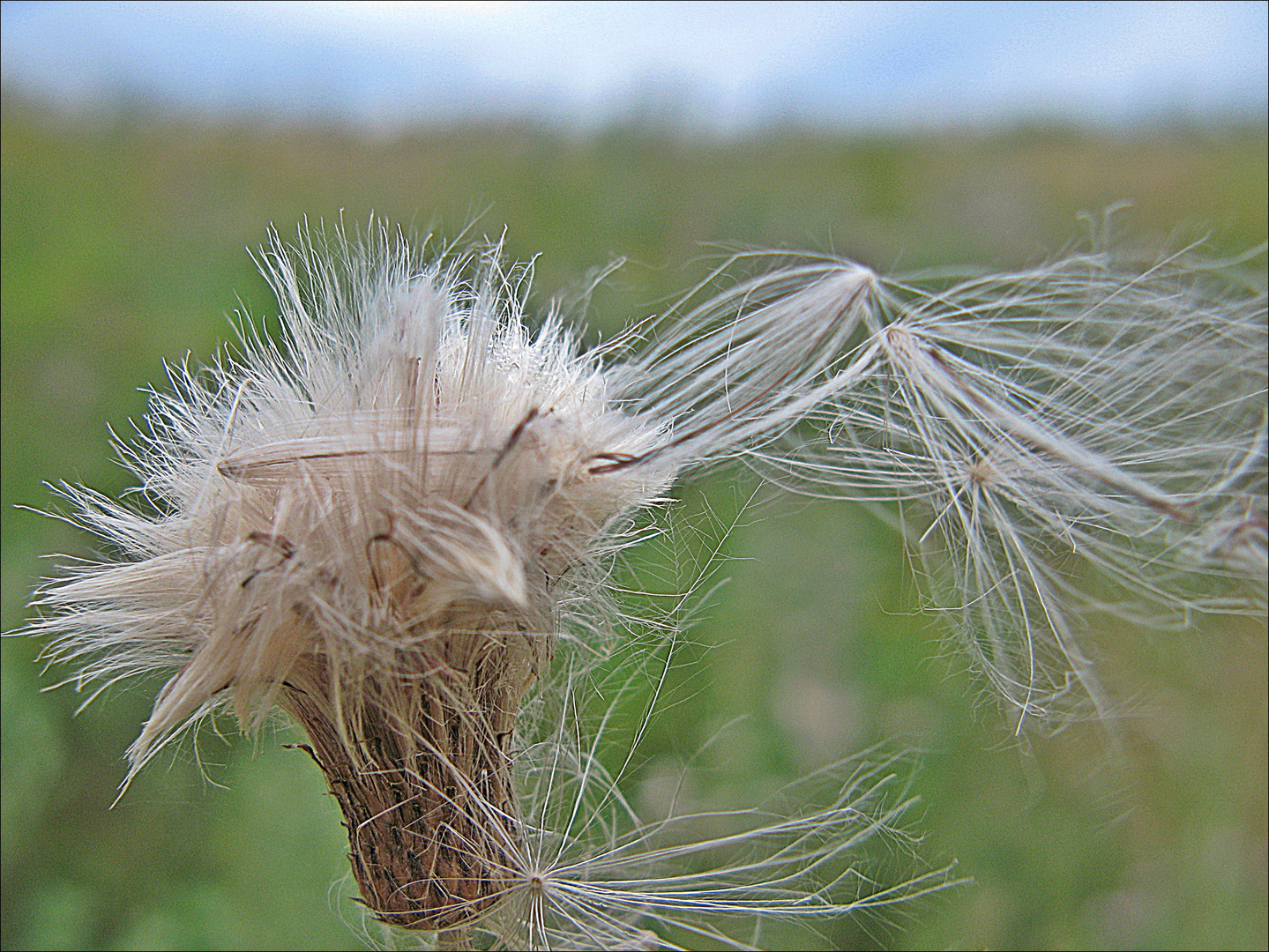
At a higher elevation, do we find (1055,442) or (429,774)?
(1055,442)

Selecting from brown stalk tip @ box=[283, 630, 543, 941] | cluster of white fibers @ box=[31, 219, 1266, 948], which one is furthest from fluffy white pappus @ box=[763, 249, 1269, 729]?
brown stalk tip @ box=[283, 630, 543, 941]

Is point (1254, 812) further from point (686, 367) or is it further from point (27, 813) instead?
point (27, 813)

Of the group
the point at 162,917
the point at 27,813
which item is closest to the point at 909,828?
the point at 162,917

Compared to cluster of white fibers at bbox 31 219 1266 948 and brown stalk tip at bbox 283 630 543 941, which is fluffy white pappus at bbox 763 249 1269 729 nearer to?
cluster of white fibers at bbox 31 219 1266 948

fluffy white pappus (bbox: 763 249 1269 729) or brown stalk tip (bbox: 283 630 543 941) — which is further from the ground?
fluffy white pappus (bbox: 763 249 1269 729)

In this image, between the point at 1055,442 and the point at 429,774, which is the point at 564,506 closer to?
the point at 429,774

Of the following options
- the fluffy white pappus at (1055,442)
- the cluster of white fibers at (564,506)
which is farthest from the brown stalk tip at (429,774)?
the fluffy white pappus at (1055,442)

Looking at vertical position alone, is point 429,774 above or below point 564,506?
below

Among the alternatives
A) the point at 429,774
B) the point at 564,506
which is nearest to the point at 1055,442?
the point at 564,506
